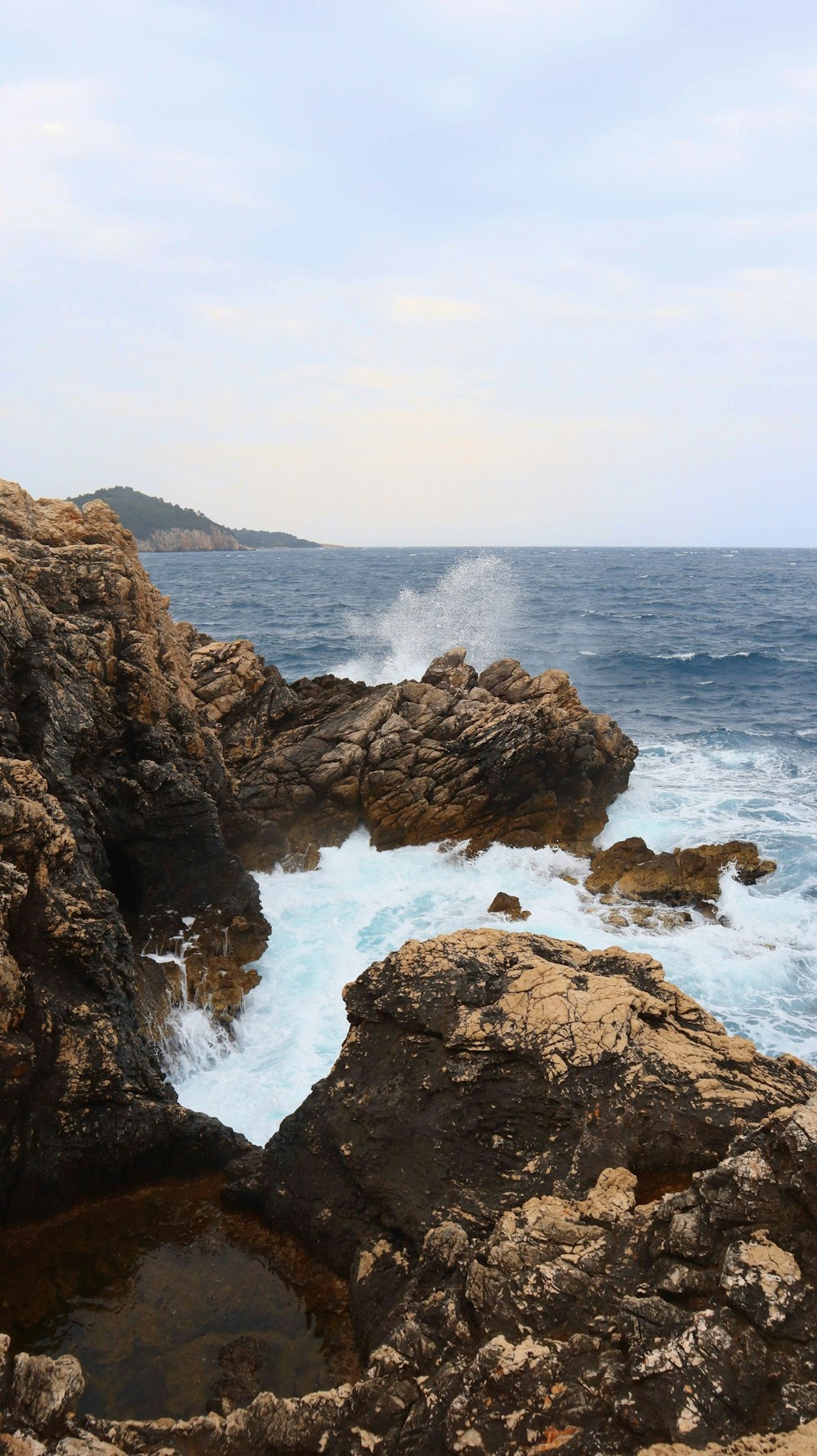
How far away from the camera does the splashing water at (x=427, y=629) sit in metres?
40.7

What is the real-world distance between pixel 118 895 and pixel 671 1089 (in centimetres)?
1198

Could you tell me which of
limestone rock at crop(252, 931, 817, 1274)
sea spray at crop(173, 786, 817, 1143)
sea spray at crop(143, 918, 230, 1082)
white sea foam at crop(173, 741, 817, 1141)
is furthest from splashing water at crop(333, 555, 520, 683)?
limestone rock at crop(252, 931, 817, 1274)

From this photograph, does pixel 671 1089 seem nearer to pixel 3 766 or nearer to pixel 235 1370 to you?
pixel 235 1370

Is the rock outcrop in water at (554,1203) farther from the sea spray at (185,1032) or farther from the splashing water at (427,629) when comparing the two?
the splashing water at (427,629)

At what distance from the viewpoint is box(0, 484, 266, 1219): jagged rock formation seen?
8541mm

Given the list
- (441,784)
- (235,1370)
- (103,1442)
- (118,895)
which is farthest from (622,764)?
(103,1442)

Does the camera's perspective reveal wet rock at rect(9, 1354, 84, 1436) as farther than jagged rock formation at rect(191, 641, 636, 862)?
No

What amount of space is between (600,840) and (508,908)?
5210mm

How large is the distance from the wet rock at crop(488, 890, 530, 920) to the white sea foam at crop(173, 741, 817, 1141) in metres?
0.27

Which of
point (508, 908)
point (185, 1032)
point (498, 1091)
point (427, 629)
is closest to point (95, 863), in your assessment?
point (185, 1032)

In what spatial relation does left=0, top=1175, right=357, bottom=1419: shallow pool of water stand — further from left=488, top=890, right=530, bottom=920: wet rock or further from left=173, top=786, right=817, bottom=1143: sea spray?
left=488, top=890, right=530, bottom=920: wet rock

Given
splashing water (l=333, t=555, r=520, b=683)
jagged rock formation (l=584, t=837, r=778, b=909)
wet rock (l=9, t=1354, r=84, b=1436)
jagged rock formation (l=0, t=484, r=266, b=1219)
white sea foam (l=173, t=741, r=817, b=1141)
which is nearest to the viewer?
wet rock (l=9, t=1354, r=84, b=1436)

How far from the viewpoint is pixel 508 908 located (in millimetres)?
19656

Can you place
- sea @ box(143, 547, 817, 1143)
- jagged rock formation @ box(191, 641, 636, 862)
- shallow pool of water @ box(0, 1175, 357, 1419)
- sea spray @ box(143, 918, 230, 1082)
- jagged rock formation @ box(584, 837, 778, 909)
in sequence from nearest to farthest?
shallow pool of water @ box(0, 1175, 357, 1419) < sea spray @ box(143, 918, 230, 1082) < sea @ box(143, 547, 817, 1143) < jagged rock formation @ box(584, 837, 778, 909) < jagged rock formation @ box(191, 641, 636, 862)
